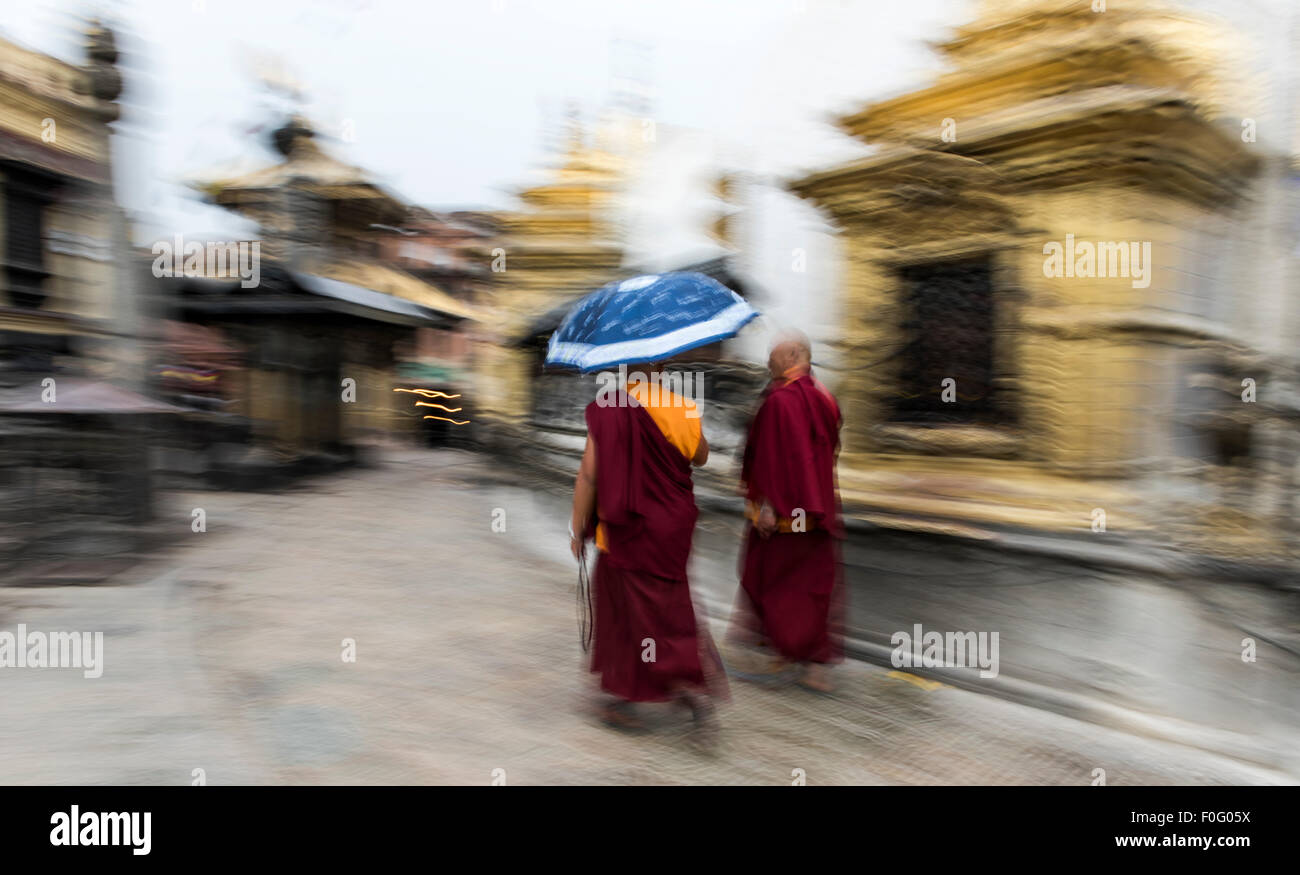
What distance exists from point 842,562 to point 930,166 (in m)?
2.24

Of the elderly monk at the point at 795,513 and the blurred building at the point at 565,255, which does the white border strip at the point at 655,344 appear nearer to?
the elderly monk at the point at 795,513

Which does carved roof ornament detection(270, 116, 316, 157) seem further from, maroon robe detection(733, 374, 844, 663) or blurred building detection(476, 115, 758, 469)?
maroon robe detection(733, 374, 844, 663)

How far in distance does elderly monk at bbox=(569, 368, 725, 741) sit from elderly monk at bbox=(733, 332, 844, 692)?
2.00 ft

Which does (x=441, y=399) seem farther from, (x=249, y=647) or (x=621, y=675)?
(x=621, y=675)

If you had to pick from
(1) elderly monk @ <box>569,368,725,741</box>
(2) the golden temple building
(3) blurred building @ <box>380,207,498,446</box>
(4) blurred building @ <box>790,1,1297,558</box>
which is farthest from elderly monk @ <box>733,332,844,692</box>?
(3) blurred building @ <box>380,207,498,446</box>

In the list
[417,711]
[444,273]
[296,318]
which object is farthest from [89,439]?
[444,273]

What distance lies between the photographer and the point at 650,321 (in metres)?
3.48

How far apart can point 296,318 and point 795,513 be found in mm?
10122

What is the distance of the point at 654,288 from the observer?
3588 millimetres

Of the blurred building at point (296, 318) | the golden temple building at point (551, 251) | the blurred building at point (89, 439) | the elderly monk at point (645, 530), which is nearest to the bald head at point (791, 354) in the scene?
the elderly monk at point (645, 530)

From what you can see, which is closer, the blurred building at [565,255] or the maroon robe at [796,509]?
the maroon robe at [796,509]

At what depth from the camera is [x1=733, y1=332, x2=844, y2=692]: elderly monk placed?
4086mm

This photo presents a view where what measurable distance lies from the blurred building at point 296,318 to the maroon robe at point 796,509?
8842 mm

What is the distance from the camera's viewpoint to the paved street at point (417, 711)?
3.36 metres
